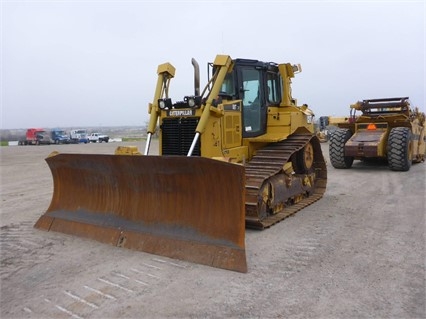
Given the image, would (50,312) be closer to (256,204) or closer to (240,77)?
(256,204)

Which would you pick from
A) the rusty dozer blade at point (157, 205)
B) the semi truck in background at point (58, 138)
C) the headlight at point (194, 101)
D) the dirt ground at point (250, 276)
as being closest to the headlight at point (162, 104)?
the headlight at point (194, 101)

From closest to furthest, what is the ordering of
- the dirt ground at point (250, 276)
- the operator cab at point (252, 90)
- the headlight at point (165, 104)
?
the dirt ground at point (250, 276)
the headlight at point (165, 104)
the operator cab at point (252, 90)

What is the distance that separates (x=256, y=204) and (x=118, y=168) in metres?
2.02

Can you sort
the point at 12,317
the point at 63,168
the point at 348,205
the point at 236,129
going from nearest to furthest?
the point at 12,317 → the point at 63,168 → the point at 236,129 → the point at 348,205

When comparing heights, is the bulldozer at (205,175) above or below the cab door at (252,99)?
below

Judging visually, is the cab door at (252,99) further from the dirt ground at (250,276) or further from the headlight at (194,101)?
the dirt ground at (250,276)

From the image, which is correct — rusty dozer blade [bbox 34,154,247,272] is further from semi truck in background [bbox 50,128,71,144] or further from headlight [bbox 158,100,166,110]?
semi truck in background [bbox 50,128,71,144]

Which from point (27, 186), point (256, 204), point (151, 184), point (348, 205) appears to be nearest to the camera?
point (151, 184)

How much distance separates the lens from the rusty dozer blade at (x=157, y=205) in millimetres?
4738

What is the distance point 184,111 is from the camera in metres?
6.49

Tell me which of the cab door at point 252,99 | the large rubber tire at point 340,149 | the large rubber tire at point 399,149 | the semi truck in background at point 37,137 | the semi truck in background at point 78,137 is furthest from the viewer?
the semi truck in background at point 78,137

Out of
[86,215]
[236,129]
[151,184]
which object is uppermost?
[236,129]

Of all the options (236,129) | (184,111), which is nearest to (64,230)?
(184,111)

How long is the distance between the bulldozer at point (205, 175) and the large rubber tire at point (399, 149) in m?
4.73
